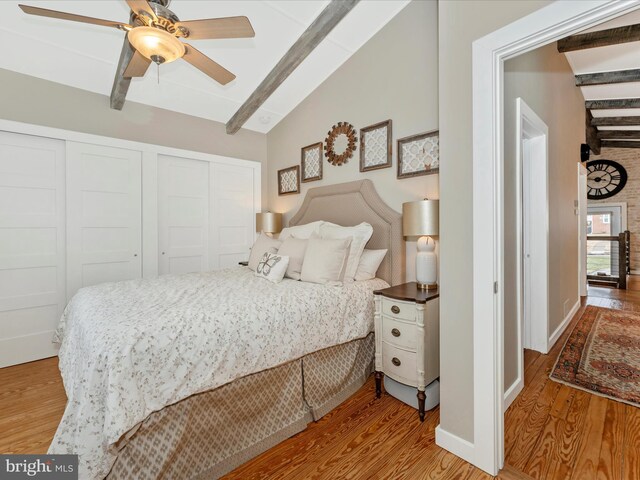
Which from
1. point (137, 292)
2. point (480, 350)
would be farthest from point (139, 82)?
point (480, 350)

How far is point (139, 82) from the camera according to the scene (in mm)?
3287

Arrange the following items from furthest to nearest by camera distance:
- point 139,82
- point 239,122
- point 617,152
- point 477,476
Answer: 1. point 617,152
2. point 239,122
3. point 139,82
4. point 477,476

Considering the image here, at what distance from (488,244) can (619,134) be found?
6.22 metres

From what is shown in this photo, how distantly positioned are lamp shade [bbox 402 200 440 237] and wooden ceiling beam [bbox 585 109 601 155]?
14.3ft

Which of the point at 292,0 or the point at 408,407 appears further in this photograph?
the point at 292,0

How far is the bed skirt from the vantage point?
1395 millimetres

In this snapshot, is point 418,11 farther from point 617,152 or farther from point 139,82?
point 617,152

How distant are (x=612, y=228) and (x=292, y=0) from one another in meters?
7.67

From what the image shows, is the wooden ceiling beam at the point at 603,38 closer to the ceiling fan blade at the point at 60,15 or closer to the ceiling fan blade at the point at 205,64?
the ceiling fan blade at the point at 205,64

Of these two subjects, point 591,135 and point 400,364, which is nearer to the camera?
point 400,364

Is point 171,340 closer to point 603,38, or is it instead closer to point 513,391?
point 513,391

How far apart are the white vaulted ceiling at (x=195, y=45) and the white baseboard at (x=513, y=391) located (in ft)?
10.7

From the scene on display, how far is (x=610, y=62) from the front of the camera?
3.31 meters
